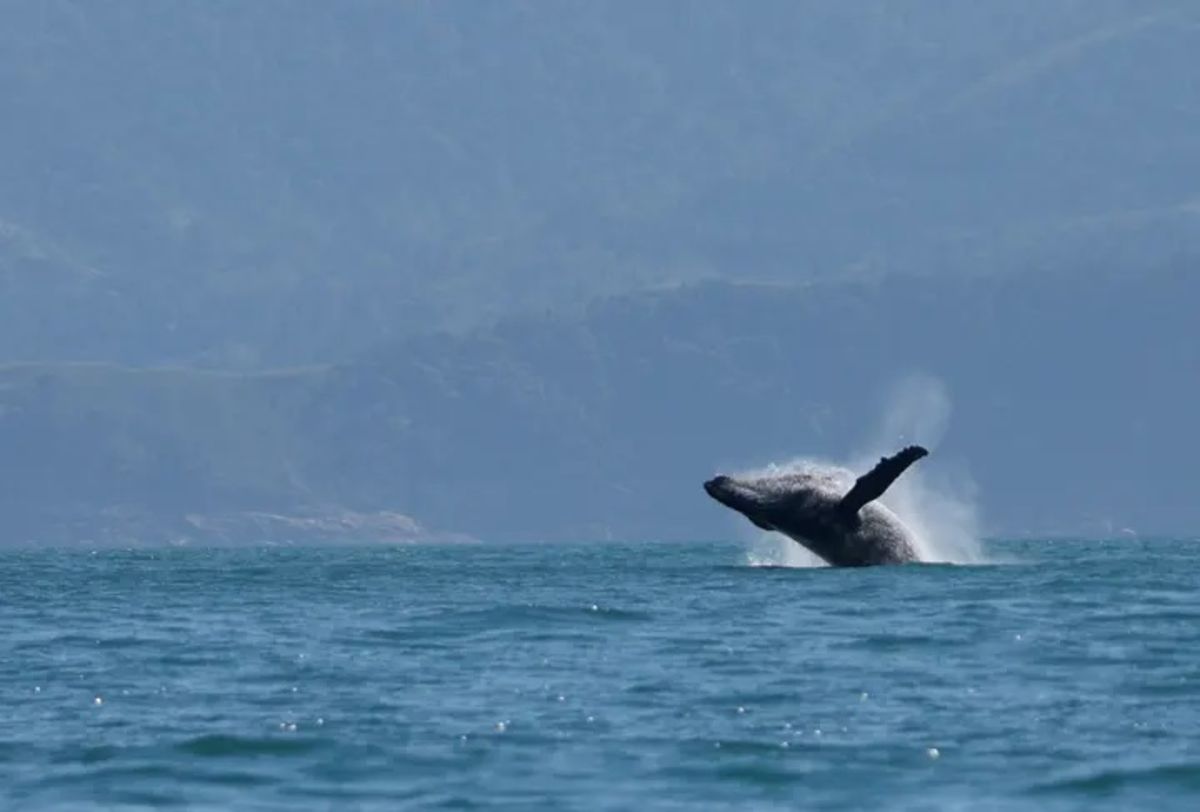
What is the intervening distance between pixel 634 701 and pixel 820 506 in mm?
20460

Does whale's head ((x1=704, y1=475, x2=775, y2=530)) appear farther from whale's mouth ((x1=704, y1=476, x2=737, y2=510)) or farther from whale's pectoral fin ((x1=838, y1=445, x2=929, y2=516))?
whale's pectoral fin ((x1=838, y1=445, x2=929, y2=516))

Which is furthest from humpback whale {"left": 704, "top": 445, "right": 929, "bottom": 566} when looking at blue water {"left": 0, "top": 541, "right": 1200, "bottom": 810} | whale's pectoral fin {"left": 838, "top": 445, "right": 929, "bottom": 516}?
blue water {"left": 0, "top": 541, "right": 1200, "bottom": 810}

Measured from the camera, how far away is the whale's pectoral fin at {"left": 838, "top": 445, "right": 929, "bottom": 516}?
5241cm

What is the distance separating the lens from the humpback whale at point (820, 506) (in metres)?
54.8

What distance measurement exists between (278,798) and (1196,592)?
3043 centimetres

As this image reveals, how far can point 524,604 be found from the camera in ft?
177

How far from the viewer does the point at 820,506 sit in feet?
184

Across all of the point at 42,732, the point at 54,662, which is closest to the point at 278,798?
the point at 42,732

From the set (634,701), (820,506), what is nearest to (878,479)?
(820,506)

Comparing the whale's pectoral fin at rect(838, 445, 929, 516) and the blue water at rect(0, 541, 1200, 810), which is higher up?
the whale's pectoral fin at rect(838, 445, 929, 516)

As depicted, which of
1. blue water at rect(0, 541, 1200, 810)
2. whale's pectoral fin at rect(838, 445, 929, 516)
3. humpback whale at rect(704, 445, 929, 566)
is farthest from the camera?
humpback whale at rect(704, 445, 929, 566)

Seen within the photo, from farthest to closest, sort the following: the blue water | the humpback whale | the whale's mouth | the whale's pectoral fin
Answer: the whale's mouth
the humpback whale
the whale's pectoral fin
the blue water

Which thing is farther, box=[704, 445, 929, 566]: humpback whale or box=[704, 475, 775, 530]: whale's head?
box=[704, 475, 775, 530]: whale's head

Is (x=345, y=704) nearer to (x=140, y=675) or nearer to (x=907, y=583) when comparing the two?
(x=140, y=675)
